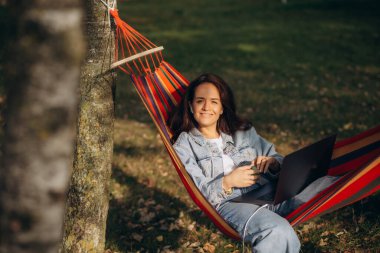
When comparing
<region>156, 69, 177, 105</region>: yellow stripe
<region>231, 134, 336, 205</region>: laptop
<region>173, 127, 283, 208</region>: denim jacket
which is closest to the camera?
<region>231, 134, 336, 205</region>: laptop

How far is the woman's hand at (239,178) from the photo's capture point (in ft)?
8.79

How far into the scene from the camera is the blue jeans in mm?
2186

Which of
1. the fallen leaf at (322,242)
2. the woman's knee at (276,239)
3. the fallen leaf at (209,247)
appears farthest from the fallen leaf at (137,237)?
the fallen leaf at (322,242)

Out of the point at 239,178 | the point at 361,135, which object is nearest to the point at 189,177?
the point at 239,178

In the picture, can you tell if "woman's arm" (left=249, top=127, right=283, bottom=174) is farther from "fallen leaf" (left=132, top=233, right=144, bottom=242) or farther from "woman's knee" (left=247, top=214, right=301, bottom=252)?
"fallen leaf" (left=132, top=233, right=144, bottom=242)

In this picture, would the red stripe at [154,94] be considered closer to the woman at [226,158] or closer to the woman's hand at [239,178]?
the woman at [226,158]

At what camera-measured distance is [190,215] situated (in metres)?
3.60

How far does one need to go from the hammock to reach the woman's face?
0.24 meters

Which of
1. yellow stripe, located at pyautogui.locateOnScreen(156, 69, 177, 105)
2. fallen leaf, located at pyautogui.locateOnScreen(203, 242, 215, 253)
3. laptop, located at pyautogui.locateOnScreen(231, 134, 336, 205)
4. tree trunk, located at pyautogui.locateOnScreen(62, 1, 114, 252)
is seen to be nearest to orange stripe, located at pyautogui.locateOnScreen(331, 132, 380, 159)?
laptop, located at pyautogui.locateOnScreen(231, 134, 336, 205)

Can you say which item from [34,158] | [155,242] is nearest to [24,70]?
[34,158]

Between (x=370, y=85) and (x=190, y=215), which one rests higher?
(x=370, y=85)

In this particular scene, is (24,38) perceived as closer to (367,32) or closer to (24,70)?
(24,70)

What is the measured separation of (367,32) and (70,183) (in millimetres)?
11469

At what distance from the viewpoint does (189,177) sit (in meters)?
2.48
